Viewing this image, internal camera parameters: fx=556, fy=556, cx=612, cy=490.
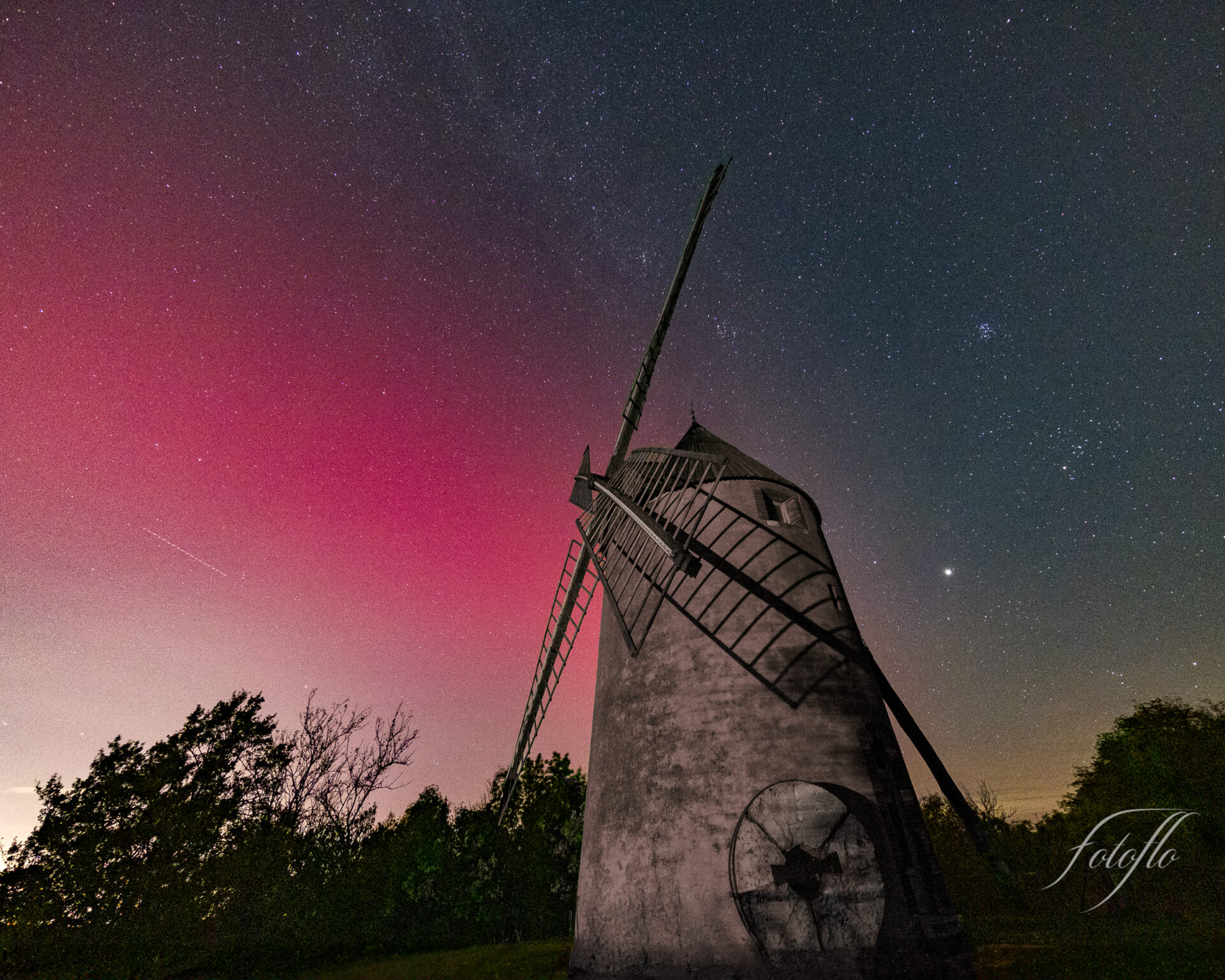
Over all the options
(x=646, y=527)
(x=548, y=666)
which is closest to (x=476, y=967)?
(x=548, y=666)

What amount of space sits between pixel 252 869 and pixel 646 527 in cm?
1620

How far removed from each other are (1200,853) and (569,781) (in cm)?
3167

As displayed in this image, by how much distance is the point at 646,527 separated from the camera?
10102 millimetres

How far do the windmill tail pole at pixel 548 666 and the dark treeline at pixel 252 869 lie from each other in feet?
21.6

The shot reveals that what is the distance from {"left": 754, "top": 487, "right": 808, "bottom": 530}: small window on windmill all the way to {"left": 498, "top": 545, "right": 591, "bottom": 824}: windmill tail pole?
4987 mm

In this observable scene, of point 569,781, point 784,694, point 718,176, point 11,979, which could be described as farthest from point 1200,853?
point 11,979

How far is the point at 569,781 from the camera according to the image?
34.0 metres

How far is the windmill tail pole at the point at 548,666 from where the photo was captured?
14617 millimetres

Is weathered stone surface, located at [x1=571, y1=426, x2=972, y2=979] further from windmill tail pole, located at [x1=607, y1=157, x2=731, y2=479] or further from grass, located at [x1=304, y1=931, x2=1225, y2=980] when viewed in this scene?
windmill tail pole, located at [x1=607, y1=157, x2=731, y2=479]

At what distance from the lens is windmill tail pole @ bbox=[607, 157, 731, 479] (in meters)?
16.7

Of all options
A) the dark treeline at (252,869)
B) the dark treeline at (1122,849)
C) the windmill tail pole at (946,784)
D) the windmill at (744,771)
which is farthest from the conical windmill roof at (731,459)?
the dark treeline at (252,869)

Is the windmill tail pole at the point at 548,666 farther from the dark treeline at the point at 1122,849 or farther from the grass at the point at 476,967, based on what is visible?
the dark treeline at the point at 1122,849

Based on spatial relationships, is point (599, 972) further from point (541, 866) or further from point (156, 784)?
point (156, 784)

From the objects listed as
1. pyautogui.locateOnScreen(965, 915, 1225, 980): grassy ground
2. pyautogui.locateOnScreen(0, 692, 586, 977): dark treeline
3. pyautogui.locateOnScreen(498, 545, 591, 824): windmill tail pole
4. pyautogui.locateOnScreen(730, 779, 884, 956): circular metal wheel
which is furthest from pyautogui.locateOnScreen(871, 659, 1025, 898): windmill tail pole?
pyautogui.locateOnScreen(0, 692, 586, 977): dark treeline
